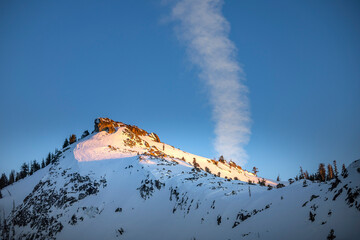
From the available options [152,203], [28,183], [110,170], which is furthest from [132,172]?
[28,183]

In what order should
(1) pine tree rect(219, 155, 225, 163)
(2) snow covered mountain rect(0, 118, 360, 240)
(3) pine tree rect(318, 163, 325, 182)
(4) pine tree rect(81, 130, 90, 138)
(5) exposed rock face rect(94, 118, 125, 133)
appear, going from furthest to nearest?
(1) pine tree rect(219, 155, 225, 163), (4) pine tree rect(81, 130, 90, 138), (5) exposed rock face rect(94, 118, 125, 133), (3) pine tree rect(318, 163, 325, 182), (2) snow covered mountain rect(0, 118, 360, 240)

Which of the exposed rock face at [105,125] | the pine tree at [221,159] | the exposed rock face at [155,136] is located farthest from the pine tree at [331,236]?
the pine tree at [221,159]

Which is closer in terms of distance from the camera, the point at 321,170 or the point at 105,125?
the point at 105,125

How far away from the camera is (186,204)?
3431 cm

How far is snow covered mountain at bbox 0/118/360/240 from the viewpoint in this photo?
1650 centimetres

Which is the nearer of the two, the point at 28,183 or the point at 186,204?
the point at 186,204

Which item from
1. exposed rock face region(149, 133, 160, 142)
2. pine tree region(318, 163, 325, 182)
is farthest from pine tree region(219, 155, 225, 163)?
pine tree region(318, 163, 325, 182)

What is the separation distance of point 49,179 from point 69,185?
946 centimetres

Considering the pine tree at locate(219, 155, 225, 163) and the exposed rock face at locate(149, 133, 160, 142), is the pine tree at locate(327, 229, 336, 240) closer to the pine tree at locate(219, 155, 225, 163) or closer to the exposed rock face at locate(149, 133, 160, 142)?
the exposed rock face at locate(149, 133, 160, 142)

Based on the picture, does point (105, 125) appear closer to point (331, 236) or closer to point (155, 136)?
point (155, 136)

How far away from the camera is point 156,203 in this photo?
39.9m

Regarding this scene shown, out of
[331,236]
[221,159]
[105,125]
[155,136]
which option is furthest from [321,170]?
[105,125]

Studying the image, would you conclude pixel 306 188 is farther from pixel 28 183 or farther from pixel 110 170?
pixel 28 183

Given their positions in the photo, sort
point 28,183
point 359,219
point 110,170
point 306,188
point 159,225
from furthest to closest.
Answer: point 28,183 < point 110,170 < point 159,225 < point 306,188 < point 359,219
